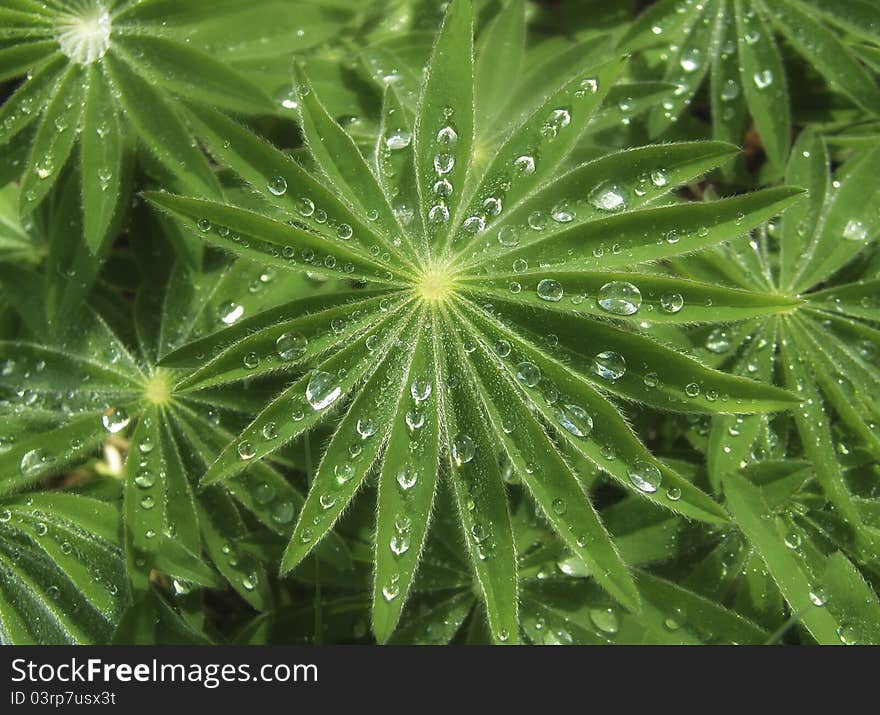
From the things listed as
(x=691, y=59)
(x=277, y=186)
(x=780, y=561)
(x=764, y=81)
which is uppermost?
(x=691, y=59)

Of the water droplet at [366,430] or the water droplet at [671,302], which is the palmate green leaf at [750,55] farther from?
the water droplet at [366,430]

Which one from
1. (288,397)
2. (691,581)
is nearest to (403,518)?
(288,397)

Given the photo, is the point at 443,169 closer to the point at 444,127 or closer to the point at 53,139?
the point at 444,127

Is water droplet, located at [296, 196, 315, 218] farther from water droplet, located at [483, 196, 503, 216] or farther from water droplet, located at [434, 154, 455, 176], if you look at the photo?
water droplet, located at [483, 196, 503, 216]

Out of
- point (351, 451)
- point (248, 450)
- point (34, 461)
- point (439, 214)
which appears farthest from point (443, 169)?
point (34, 461)

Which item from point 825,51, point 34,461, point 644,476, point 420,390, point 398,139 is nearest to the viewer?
point 644,476

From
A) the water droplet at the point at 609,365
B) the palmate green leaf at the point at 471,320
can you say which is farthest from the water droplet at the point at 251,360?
the water droplet at the point at 609,365

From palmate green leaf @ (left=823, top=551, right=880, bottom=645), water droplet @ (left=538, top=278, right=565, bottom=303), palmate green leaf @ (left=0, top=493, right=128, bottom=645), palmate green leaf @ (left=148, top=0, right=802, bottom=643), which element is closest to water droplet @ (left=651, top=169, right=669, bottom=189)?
palmate green leaf @ (left=148, top=0, right=802, bottom=643)
